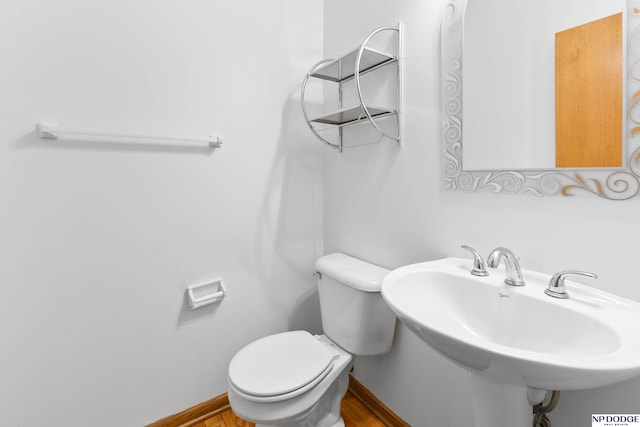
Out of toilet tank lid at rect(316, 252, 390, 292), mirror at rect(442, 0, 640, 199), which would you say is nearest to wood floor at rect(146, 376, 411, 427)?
toilet tank lid at rect(316, 252, 390, 292)

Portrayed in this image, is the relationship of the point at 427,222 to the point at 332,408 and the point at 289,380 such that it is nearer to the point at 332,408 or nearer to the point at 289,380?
the point at 289,380

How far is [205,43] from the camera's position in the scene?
4.20 feet

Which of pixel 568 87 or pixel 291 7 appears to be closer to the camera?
pixel 568 87

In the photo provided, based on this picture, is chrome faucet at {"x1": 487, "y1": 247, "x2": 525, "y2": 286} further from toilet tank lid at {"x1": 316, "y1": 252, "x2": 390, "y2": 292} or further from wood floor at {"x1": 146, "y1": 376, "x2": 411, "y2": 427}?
wood floor at {"x1": 146, "y1": 376, "x2": 411, "y2": 427}

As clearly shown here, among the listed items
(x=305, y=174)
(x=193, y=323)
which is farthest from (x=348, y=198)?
(x=193, y=323)

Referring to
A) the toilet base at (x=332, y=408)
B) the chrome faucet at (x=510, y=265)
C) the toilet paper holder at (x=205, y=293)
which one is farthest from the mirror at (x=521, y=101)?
the toilet paper holder at (x=205, y=293)

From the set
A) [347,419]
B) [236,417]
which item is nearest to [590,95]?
[347,419]

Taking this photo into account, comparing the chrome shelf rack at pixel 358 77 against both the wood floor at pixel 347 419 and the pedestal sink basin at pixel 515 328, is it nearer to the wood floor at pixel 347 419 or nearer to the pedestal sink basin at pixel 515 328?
the pedestal sink basin at pixel 515 328

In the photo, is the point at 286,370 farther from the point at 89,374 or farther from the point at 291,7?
the point at 291,7

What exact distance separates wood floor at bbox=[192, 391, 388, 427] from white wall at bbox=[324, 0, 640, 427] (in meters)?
0.11

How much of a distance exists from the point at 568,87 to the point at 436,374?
3.40ft

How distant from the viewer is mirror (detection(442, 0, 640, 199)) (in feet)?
2.21

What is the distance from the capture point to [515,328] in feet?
2.47

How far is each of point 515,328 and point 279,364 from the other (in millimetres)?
824
